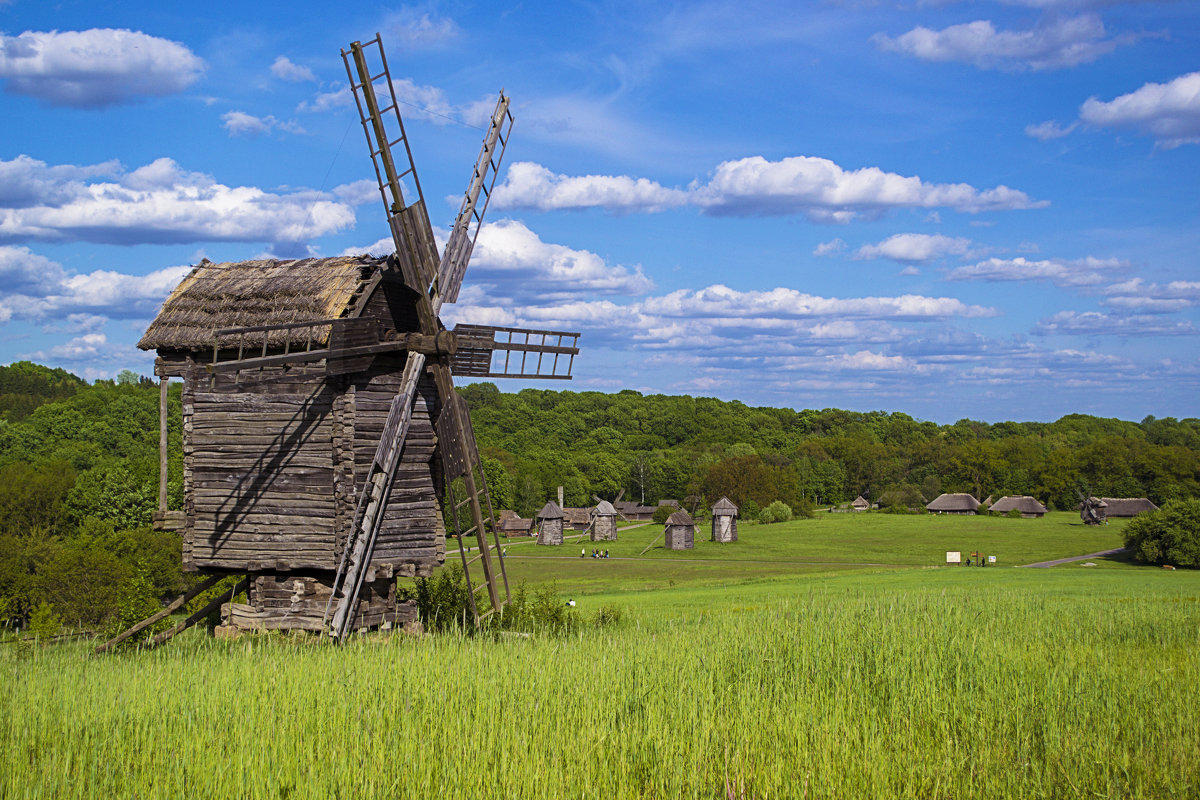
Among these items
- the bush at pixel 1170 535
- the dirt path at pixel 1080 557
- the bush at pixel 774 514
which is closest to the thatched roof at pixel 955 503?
the bush at pixel 774 514

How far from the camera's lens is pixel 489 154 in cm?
1992

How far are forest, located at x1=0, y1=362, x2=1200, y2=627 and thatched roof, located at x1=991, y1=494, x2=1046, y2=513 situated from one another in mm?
7690

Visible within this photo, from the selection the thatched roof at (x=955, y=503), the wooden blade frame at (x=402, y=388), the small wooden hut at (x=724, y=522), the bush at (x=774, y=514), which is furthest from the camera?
the thatched roof at (x=955, y=503)

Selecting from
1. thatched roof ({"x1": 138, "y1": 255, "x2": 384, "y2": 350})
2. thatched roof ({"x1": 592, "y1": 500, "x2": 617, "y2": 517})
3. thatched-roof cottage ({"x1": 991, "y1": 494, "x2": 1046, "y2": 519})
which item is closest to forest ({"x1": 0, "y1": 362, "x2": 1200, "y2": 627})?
thatched roof ({"x1": 138, "y1": 255, "x2": 384, "y2": 350})

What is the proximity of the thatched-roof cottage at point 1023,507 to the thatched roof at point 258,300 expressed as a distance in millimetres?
93959

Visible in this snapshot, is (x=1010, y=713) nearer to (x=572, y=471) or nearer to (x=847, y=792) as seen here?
(x=847, y=792)

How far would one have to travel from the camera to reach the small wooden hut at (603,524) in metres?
85.8

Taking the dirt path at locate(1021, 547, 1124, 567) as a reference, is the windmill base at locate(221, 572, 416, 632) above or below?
above

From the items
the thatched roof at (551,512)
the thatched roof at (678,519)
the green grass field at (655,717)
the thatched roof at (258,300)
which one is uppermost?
the thatched roof at (258,300)

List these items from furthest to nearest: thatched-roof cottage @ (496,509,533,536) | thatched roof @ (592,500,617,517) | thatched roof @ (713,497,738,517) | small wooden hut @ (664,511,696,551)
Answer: thatched-roof cottage @ (496,509,533,536) → thatched roof @ (592,500,617,517) → thatched roof @ (713,497,738,517) → small wooden hut @ (664,511,696,551)

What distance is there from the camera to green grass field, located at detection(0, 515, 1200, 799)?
273 inches

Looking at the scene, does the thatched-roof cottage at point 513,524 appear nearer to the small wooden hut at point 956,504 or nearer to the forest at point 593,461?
the forest at point 593,461

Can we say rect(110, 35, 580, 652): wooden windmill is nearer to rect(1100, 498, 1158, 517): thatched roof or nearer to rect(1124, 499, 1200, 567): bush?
rect(1124, 499, 1200, 567): bush

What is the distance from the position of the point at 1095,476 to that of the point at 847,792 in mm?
114177
